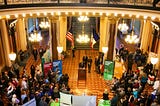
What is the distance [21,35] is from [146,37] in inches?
402

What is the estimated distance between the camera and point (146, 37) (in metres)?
19.8

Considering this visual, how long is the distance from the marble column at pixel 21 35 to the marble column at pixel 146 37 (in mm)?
9814

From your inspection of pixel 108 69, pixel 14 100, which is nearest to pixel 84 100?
pixel 14 100

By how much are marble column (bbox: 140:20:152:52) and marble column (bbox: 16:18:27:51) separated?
9814 mm

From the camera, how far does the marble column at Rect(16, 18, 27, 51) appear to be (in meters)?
19.5

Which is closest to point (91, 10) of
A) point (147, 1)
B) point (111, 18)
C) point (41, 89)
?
point (111, 18)

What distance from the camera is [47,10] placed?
14070mm

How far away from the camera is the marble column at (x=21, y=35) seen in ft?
63.9

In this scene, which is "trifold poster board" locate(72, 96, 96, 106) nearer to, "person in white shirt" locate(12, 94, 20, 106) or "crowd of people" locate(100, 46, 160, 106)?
"crowd of people" locate(100, 46, 160, 106)

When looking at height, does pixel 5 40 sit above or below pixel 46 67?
above

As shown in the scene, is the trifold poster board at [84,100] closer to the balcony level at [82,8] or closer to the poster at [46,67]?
the poster at [46,67]

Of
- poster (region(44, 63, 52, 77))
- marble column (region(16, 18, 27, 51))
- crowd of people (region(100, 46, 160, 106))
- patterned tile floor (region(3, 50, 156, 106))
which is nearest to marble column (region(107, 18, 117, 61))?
patterned tile floor (region(3, 50, 156, 106))

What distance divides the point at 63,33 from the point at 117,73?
667 cm

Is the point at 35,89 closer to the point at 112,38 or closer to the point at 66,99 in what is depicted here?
the point at 66,99
